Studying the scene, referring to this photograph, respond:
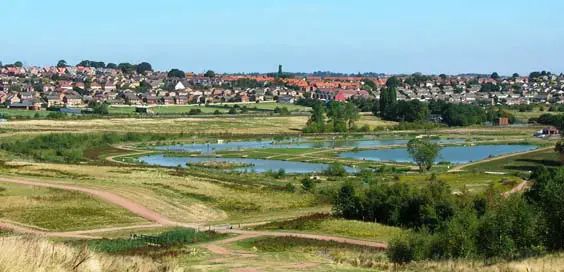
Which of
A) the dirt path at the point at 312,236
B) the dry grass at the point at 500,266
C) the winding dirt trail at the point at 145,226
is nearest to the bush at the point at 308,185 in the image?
the winding dirt trail at the point at 145,226

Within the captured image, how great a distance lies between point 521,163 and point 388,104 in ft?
173

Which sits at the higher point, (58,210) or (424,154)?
(58,210)

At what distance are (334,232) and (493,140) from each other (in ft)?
182

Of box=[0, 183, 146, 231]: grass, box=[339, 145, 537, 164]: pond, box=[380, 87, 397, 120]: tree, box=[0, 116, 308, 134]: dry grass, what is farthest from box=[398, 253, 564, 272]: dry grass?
box=[380, 87, 397, 120]: tree

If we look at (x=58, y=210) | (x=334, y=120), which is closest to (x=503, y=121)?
(x=334, y=120)

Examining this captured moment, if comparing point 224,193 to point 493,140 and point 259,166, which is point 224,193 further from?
point 493,140

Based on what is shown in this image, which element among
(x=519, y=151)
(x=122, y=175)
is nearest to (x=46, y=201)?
(x=122, y=175)

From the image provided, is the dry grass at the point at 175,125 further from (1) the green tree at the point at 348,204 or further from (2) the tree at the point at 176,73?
(2) the tree at the point at 176,73

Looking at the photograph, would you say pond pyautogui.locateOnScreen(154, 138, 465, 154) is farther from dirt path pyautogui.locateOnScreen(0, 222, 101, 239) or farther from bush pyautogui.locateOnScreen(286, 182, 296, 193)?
dirt path pyautogui.locateOnScreen(0, 222, 101, 239)

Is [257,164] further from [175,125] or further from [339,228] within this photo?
[175,125]

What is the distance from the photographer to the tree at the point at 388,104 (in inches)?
4124

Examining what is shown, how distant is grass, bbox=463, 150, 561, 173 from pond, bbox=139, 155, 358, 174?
8832 mm

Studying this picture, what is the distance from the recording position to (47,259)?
9609 millimetres

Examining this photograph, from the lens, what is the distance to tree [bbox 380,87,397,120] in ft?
344
